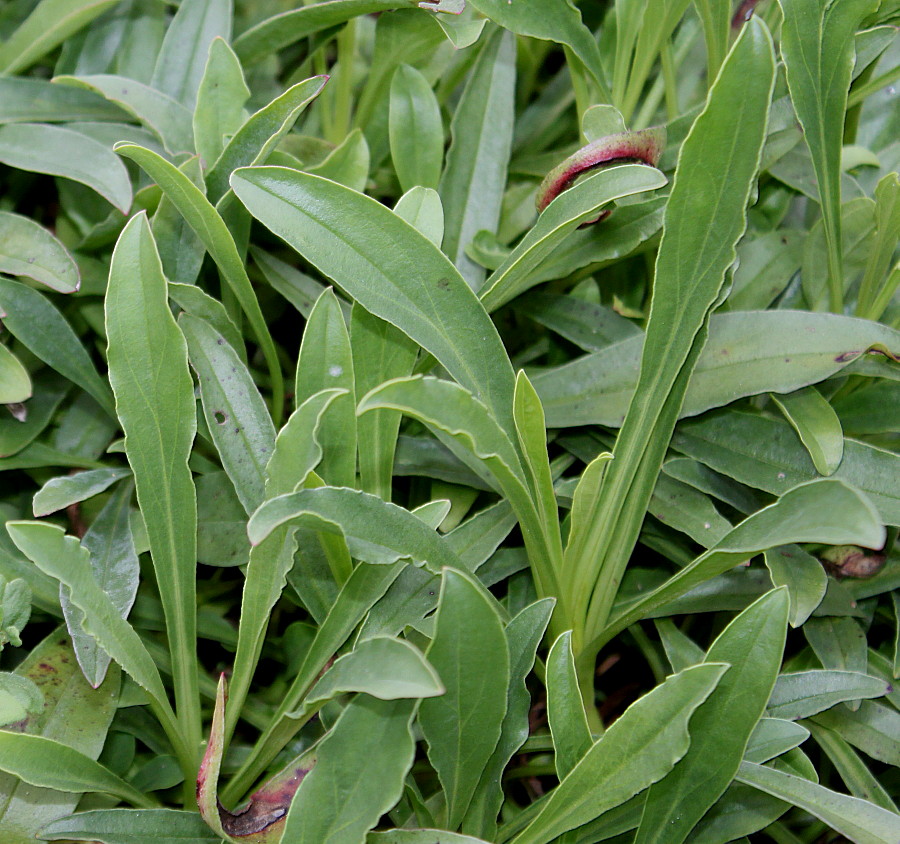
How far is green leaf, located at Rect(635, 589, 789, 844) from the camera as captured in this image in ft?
2.08

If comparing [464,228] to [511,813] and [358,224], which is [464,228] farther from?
[511,813]

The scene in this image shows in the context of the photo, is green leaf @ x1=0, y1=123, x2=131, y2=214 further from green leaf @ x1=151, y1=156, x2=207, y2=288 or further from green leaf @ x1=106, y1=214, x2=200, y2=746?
green leaf @ x1=106, y1=214, x2=200, y2=746

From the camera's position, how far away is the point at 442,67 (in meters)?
1.03

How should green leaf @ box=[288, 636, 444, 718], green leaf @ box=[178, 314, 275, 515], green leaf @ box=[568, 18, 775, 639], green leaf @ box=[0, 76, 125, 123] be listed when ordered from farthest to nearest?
1. green leaf @ box=[0, 76, 125, 123]
2. green leaf @ box=[178, 314, 275, 515]
3. green leaf @ box=[568, 18, 775, 639]
4. green leaf @ box=[288, 636, 444, 718]

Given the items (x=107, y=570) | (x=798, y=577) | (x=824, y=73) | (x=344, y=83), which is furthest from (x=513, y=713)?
(x=344, y=83)

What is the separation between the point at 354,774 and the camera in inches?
23.3

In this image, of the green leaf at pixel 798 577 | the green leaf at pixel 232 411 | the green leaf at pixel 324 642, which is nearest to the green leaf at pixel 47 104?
the green leaf at pixel 232 411

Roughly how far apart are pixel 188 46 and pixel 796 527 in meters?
0.82

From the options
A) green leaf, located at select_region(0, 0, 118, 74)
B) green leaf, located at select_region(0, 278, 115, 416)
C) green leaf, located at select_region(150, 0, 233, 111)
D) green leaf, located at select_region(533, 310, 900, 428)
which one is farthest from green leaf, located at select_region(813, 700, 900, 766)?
green leaf, located at select_region(0, 0, 118, 74)

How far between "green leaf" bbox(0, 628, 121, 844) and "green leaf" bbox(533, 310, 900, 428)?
460 mm

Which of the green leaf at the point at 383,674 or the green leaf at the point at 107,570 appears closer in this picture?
the green leaf at the point at 383,674

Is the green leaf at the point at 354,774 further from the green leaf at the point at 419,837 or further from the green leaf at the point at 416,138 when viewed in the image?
the green leaf at the point at 416,138

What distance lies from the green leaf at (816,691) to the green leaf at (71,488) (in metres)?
0.60

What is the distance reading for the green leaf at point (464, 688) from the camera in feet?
1.91
